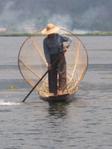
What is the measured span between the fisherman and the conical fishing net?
2.45 ft

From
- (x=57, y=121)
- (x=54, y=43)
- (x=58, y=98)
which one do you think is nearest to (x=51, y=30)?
(x=54, y=43)

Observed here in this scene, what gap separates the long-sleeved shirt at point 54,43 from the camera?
39.8 m

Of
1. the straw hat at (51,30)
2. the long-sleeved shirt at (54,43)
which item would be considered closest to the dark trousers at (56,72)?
the long-sleeved shirt at (54,43)

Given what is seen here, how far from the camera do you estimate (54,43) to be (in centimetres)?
3984

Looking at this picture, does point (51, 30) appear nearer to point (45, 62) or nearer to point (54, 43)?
point (54, 43)

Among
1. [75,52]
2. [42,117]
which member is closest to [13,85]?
[75,52]

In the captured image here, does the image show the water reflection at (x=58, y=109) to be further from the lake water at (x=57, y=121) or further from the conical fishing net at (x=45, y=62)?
the conical fishing net at (x=45, y=62)

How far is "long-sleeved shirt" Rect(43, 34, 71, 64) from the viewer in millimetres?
39781

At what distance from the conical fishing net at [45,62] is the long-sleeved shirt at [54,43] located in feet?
2.96

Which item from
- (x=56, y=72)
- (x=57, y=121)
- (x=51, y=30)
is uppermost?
(x=51, y=30)

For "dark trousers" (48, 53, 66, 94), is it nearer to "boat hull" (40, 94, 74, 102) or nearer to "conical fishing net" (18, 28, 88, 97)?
"boat hull" (40, 94, 74, 102)

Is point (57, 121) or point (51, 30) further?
point (51, 30)

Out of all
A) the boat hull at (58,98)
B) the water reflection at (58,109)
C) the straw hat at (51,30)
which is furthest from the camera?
the boat hull at (58,98)

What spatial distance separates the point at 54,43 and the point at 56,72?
141cm
